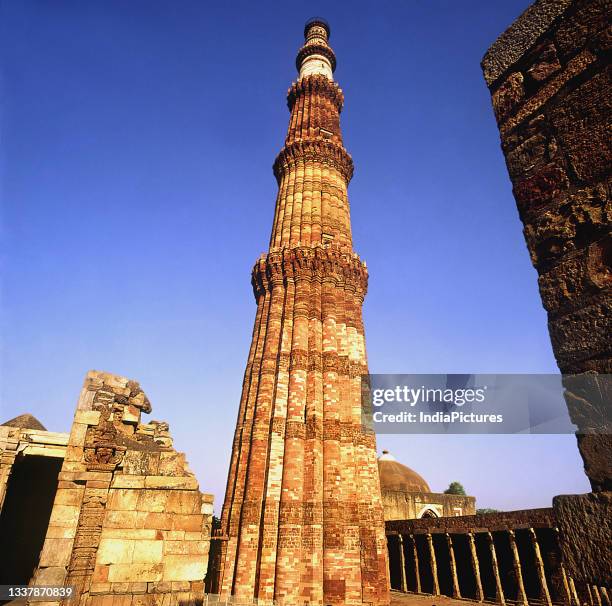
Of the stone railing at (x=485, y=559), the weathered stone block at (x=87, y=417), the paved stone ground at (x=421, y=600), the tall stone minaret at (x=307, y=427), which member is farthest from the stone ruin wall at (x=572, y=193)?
the paved stone ground at (x=421, y=600)

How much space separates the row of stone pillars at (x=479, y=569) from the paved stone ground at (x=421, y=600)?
53cm

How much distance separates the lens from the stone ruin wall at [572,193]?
175 cm

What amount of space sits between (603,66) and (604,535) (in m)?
2.26

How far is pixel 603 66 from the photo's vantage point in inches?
87.7

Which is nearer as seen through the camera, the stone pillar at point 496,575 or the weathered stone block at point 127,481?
the weathered stone block at point 127,481

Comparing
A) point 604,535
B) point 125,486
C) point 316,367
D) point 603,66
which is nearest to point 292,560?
point 316,367

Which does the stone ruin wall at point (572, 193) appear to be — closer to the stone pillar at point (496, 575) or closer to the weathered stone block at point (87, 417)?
the weathered stone block at point (87, 417)

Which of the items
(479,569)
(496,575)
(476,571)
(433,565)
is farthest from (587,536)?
(433,565)

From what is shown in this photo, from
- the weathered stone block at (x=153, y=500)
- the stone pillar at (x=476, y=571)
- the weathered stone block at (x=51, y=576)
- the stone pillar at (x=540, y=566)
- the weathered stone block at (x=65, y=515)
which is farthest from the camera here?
the stone pillar at (x=476, y=571)

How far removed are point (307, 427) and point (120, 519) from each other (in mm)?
8068

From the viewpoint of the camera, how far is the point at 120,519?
6914 mm

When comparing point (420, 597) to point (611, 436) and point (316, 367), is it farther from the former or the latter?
point (611, 436)

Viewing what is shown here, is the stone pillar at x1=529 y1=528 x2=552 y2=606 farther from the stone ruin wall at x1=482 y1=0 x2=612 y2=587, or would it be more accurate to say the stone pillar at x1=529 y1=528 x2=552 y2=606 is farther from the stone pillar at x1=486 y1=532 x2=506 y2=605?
the stone ruin wall at x1=482 y1=0 x2=612 y2=587

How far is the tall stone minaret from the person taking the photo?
1239cm
